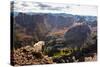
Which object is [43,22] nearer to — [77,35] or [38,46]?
[38,46]

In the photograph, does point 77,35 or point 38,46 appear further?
point 77,35

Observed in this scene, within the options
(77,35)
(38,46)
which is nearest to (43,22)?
(38,46)

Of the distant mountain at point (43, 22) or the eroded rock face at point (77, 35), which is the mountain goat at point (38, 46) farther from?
the eroded rock face at point (77, 35)

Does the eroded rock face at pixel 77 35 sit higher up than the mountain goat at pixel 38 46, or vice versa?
the eroded rock face at pixel 77 35

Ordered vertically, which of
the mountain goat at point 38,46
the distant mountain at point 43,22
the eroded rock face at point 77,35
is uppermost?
the distant mountain at point 43,22

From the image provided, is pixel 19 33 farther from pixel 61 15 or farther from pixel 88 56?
pixel 88 56

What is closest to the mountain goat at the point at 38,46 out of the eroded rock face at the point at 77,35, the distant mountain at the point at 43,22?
the distant mountain at the point at 43,22

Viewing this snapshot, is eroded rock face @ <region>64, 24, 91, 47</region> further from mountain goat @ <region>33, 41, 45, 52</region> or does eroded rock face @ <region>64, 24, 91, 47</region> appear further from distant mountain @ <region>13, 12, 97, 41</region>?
mountain goat @ <region>33, 41, 45, 52</region>

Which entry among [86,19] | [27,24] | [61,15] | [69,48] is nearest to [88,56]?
[69,48]
